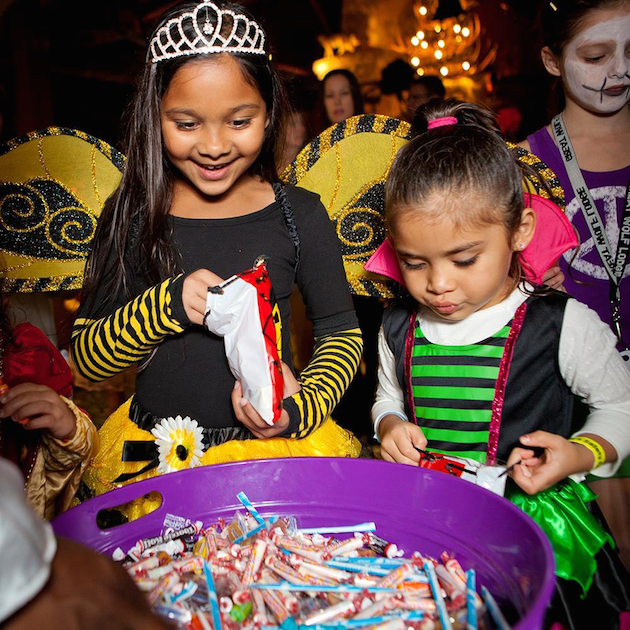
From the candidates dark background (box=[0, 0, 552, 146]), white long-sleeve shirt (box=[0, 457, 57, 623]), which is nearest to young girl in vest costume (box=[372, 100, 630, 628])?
white long-sleeve shirt (box=[0, 457, 57, 623])

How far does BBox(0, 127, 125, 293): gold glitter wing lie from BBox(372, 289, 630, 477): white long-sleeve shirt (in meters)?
0.80

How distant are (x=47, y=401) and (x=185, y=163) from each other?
491mm

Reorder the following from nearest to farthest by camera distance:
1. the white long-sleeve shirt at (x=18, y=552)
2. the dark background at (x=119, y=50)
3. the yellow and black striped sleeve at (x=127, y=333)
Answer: the white long-sleeve shirt at (x=18, y=552) < the yellow and black striped sleeve at (x=127, y=333) < the dark background at (x=119, y=50)

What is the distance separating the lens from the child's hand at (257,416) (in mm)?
1058

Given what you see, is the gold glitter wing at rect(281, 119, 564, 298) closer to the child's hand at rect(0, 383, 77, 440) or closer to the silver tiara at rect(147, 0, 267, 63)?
the silver tiara at rect(147, 0, 267, 63)

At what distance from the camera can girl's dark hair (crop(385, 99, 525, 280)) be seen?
109 centimetres

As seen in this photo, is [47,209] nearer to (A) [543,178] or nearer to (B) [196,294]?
(B) [196,294]

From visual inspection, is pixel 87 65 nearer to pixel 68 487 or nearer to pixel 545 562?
pixel 68 487

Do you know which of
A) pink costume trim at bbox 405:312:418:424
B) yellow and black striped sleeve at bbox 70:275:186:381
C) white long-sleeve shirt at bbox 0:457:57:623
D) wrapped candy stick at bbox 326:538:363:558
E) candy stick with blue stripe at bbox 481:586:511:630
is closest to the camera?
white long-sleeve shirt at bbox 0:457:57:623

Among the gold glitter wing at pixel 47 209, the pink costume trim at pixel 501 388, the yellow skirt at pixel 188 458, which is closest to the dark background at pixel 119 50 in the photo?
the gold glitter wing at pixel 47 209

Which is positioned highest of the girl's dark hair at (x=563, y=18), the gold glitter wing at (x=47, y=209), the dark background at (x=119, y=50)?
the dark background at (x=119, y=50)

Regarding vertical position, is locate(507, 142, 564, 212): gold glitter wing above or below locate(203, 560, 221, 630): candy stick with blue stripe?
above

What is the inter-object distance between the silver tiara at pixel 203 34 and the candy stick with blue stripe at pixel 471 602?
0.93m

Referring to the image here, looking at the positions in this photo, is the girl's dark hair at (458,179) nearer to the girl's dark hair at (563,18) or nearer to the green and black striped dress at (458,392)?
the green and black striped dress at (458,392)
